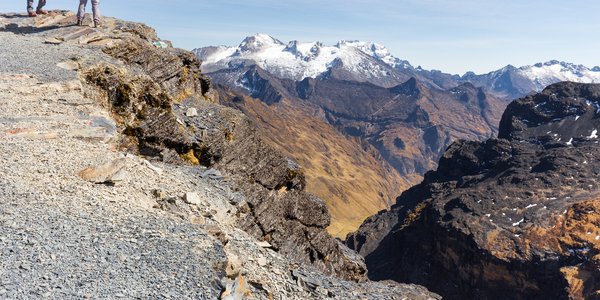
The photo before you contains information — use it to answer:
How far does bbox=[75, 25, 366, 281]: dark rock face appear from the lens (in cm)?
2986

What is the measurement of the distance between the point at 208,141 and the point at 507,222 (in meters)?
84.8

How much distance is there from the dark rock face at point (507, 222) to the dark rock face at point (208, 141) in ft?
190

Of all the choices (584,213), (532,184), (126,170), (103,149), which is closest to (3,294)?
(126,170)

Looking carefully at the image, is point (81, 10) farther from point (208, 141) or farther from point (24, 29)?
point (208, 141)

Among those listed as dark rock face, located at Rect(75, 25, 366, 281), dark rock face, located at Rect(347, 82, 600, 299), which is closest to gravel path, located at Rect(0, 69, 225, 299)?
dark rock face, located at Rect(75, 25, 366, 281)

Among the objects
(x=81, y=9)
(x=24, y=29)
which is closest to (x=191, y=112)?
(x=81, y=9)

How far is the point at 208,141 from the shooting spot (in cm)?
3453

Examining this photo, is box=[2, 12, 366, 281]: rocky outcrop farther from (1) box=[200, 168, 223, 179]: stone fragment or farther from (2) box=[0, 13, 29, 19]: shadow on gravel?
(1) box=[200, 168, 223, 179]: stone fragment

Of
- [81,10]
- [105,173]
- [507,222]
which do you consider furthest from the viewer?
[507,222]

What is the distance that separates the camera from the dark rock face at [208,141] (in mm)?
29859

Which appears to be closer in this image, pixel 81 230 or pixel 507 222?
pixel 81 230

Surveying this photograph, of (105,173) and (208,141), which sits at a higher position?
(105,173)

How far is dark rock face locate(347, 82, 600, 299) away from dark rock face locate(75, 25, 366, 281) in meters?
57.9

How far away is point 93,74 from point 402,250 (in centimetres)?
9813
